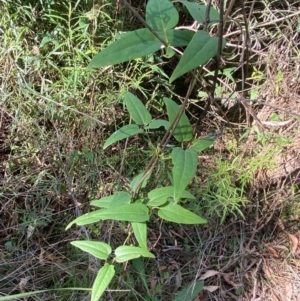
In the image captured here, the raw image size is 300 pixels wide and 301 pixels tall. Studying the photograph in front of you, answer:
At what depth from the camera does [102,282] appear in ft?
3.47

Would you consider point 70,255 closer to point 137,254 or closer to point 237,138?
point 137,254

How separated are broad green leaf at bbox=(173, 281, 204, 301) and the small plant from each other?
21.8 inches

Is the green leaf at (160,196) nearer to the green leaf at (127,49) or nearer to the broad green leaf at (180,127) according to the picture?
the broad green leaf at (180,127)

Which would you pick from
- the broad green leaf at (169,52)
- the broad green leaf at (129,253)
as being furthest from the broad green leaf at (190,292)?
the broad green leaf at (169,52)

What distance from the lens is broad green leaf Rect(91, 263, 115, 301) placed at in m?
1.03

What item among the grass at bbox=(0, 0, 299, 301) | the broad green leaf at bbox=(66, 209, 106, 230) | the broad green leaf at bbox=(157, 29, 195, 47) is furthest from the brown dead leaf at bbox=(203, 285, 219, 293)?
the broad green leaf at bbox=(157, 29, 195, 47)

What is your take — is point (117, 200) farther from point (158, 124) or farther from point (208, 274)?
point (208, 274)

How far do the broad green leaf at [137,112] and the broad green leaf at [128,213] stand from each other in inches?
9.3

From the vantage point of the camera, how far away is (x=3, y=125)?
1.79 meters

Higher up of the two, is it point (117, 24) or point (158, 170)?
point (117, 24)

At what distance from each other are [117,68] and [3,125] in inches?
21.2

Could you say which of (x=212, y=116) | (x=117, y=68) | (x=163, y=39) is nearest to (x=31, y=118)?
(x=117, y=68)

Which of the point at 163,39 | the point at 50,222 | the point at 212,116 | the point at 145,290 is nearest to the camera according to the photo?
the point at 163,39

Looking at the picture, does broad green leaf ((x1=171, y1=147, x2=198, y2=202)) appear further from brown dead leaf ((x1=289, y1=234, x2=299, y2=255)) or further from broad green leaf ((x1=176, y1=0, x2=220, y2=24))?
brown dead leaf ((x1=289, y1=234, x2=299, y2=255))
